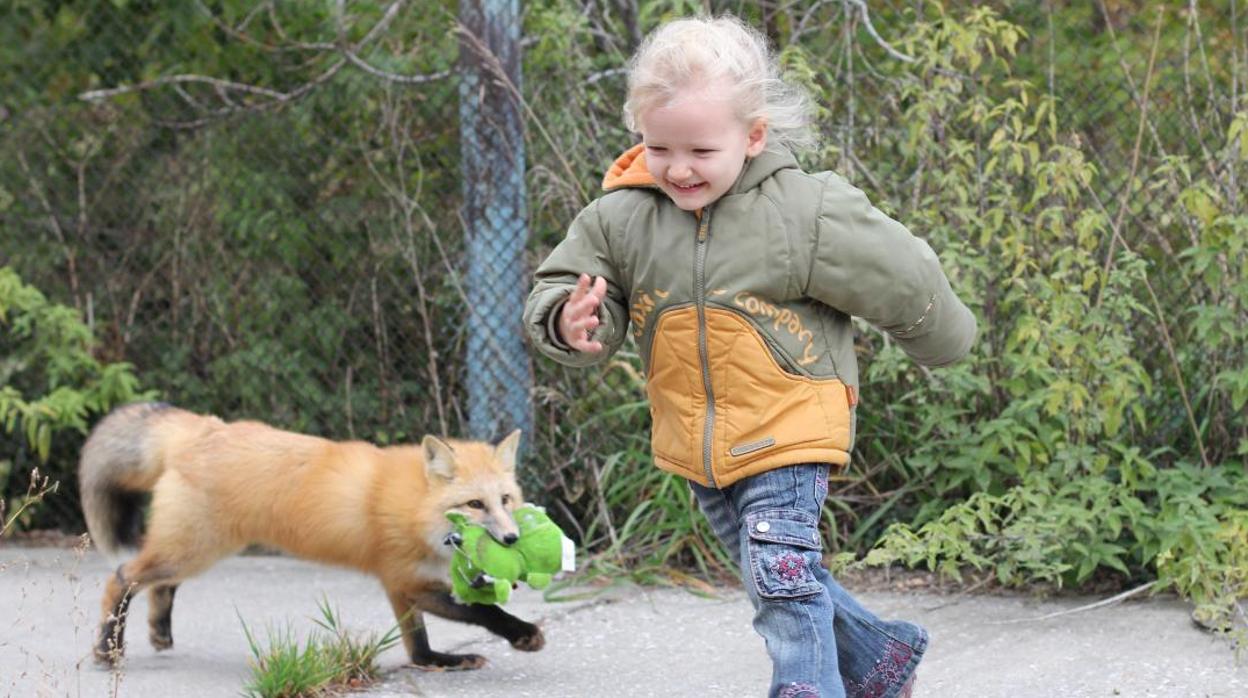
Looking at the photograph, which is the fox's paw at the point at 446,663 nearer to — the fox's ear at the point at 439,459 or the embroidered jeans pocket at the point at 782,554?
the fox's ear at the point at 439,459

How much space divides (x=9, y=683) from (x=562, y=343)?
7.19ft

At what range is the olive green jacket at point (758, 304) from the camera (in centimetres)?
335

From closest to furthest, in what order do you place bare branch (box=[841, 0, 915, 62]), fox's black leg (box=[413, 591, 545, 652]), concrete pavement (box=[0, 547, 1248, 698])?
1. concrete pavement (box=[0, 547, 1248, 698])
2. fox's black leg (box=[413, 591, 545, 652])
3. bare branch (box=[841, 0, 915, 62])

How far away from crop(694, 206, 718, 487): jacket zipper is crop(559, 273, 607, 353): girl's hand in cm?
22

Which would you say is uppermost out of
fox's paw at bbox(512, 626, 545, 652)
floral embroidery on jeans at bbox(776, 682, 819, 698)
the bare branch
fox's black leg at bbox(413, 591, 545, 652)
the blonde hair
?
the bare branch

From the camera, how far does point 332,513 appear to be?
189 inches

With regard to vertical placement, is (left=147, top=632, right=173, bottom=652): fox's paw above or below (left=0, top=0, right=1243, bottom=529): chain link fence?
below

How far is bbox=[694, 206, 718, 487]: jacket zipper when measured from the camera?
3.37 m

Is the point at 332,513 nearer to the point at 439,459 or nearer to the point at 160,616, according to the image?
the point at 439,459

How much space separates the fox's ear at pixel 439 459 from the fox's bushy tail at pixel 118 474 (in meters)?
1.03

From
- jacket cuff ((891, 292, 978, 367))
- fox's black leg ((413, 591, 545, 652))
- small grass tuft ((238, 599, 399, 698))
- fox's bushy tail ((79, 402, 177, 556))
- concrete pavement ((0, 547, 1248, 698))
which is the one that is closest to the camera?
jacket cuff ((891, 292, 978, 367))

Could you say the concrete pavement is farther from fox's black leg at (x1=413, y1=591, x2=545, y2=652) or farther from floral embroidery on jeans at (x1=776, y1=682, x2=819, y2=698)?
floral embroidery on jeans at (x1=776, y1=682, x2=819, y2=698)

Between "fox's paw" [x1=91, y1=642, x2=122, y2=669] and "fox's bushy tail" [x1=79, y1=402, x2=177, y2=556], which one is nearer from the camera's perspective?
"fox's paw" [x1=91, y1=642, x2=122, y2=669]

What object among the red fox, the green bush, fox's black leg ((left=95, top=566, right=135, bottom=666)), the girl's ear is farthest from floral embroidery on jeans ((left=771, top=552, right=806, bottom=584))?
the green bush
